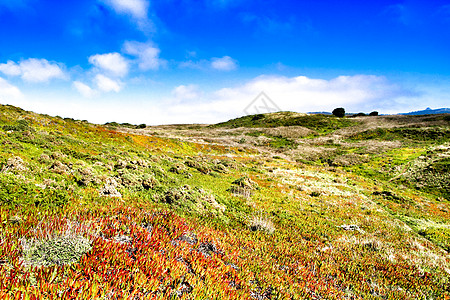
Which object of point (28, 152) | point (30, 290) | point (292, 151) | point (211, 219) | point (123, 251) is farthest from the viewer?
point (292, 151)

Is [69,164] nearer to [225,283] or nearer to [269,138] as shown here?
[225,283]

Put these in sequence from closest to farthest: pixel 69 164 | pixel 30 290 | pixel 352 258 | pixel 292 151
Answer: pixel 30 290, pixel 352 258, pixel 69 164, pixel 292 151

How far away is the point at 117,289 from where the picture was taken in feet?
10.8

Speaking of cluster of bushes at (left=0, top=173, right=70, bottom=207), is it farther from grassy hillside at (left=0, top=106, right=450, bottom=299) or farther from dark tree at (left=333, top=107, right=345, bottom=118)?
dark tree at (left=333, top=107, right=345, bottom=118)

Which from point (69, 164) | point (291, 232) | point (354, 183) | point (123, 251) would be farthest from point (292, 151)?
point (123, 251)

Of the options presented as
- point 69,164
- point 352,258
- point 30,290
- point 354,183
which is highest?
point 69,164

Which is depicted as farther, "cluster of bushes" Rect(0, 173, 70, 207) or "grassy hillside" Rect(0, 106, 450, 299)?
"cluster of bushes" Rect(0, 173, 70, 207)

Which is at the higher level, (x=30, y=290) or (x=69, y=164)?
(x=69, y=164)

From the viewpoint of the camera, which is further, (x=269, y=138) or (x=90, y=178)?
(x=269, y=138)

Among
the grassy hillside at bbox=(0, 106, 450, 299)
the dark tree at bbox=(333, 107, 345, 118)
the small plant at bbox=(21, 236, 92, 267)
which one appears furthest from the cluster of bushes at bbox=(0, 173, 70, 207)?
the dark tree at bbox=(333, 107, 345, 118)

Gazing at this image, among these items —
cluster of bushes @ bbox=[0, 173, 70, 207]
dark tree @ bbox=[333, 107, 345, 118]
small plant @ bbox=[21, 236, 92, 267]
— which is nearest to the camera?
small plant @ bbox=[21, 236, 92, 267]

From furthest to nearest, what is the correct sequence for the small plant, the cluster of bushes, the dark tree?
1. the dark tree
2. the cluster of bushes
3. the small plant

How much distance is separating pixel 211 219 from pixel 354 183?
26110mm

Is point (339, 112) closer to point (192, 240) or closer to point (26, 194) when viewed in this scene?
point (192, 240)
